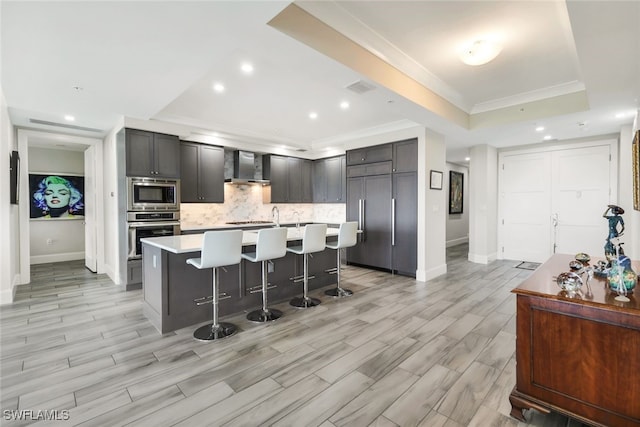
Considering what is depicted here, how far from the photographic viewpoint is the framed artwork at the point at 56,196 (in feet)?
20.9

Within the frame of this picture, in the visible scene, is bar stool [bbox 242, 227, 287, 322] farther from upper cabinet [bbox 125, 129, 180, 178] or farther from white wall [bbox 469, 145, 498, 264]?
white wall [bbox 469, 145, 498, 264]

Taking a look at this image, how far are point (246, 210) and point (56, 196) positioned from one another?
14.4 feet

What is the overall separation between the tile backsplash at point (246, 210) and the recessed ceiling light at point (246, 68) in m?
3.06

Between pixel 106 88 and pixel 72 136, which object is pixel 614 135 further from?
pixel 72 136

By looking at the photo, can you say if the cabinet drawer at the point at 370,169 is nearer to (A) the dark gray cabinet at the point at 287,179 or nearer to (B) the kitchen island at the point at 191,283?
(A) the dark gray cabinet at the point at 287,179

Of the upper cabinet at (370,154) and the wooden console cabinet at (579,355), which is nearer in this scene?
the wooden console cabinet at (579,355)

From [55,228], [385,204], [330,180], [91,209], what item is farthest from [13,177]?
[385,204]

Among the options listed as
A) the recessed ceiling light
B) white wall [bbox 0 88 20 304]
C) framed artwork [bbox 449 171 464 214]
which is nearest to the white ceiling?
the recessed ceiling light

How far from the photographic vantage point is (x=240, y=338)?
9.18 feet

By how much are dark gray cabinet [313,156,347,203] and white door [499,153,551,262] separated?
144 inches

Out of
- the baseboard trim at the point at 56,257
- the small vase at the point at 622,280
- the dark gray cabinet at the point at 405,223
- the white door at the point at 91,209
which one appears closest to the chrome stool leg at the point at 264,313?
the dark gray cabinet at the point at 405,223

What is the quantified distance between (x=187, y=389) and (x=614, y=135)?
24.5 ft

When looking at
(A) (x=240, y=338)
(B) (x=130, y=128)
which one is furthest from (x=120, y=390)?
(B) (x=130, y=128)

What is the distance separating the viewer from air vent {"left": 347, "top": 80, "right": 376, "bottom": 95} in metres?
3.00
